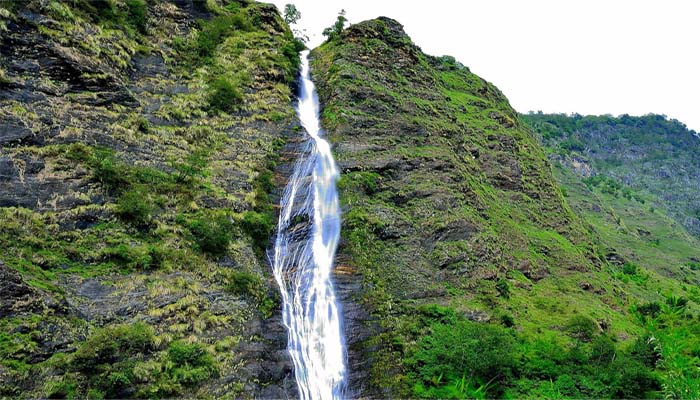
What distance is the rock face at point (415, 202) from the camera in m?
30.8

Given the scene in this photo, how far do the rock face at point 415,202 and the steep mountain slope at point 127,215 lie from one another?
5.87 meters

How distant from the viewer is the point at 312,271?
31.8 metres

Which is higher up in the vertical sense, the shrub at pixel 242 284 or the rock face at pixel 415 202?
the rock face at pixel 415 202

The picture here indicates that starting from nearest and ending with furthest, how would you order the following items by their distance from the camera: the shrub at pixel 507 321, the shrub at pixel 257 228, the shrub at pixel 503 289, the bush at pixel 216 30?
the shrub at pixel 507 321 → the shrub at pixel 257 228 → the shrub at pixel 503 289 → the bush at pixel 216 30

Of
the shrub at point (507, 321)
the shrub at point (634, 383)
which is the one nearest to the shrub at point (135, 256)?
the shrub at point (507, 321)

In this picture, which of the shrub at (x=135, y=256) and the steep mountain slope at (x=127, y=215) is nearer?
the steep mountain slope at (x=127, y=215)

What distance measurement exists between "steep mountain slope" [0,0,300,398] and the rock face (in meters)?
5.87

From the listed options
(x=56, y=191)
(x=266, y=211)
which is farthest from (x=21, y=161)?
(x=266, y=211)

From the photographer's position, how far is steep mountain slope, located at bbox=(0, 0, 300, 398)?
2088cm

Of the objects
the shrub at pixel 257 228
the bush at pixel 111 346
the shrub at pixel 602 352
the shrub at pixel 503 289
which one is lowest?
the bush at pixel 111 346

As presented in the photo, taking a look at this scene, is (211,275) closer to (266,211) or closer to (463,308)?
(266,211)

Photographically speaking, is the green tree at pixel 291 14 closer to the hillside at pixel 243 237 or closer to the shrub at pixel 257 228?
the hillside at pixel 243 237

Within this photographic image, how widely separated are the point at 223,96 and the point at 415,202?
1939cm

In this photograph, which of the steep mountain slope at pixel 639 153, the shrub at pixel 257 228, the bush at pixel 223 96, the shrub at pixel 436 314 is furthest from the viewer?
the steep mountain slope at pixel 639 153
